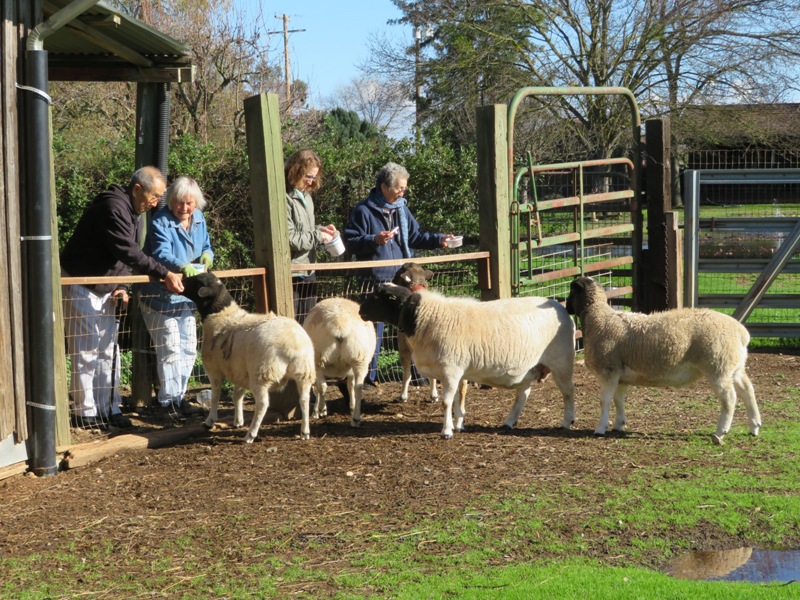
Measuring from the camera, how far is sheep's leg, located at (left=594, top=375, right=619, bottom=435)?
7.83 m

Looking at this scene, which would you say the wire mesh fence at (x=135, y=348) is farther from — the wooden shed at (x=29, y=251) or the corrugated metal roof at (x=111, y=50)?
the corrugated metal roof at (x=111, y=50)

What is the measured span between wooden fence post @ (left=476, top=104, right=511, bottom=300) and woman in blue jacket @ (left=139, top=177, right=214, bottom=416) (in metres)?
3.09

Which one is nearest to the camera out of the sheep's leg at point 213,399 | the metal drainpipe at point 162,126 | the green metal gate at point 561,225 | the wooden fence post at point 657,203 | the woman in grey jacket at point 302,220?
the sheep's leg at point 213,399

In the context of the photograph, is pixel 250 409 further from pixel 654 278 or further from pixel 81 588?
pixel 654 278

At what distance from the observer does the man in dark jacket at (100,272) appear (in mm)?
7863

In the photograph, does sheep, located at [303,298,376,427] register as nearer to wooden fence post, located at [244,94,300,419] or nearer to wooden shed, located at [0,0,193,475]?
wooden fence post, located at [244,94,300,419]

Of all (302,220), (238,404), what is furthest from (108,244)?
(302,220)

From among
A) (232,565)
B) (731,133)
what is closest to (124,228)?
(232,565)

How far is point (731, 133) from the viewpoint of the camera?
25.4m

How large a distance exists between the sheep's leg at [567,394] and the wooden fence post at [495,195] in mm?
2069

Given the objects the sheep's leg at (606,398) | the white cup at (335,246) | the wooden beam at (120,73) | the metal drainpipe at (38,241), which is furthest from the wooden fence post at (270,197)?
the sheep's leg at (606,398)

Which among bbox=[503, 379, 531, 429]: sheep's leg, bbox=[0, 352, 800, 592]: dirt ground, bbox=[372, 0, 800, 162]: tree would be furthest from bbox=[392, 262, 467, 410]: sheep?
bbox=[372, 0, 800, 162]: tree

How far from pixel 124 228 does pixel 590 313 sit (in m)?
3.95

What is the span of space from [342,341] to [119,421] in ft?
6.87
